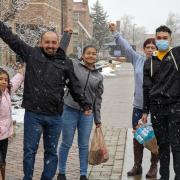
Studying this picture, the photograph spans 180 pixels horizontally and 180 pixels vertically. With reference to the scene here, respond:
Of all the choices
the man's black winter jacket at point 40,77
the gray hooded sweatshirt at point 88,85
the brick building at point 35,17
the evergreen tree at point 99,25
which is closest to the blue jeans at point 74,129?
the gray hooded sweatshirt at point 88,85

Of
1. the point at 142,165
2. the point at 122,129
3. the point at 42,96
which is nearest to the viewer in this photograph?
the point at 42,96

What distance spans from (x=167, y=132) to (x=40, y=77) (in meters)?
1.70

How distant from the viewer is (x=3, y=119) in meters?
5.54

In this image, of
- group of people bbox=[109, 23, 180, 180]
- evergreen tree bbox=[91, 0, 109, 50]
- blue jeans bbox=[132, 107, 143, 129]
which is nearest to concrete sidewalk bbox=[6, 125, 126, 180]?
group of people bbox=[109, 23, 180, 180]

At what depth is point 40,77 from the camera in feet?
17.0

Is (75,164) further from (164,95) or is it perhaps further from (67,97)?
(164,95)

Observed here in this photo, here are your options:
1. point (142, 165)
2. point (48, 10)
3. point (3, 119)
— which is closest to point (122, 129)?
point (142, 165)

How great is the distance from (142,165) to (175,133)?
71.8 inches

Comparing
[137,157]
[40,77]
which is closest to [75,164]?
[137,157]

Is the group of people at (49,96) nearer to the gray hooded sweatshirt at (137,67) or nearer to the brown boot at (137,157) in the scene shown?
the gray hooded sweatshirt at (137,67)

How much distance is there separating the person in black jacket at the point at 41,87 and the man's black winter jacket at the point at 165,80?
42.5 inches

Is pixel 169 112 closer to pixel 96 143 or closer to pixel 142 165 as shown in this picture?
pixel 96 143

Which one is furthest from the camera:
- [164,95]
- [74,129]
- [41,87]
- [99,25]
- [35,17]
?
[99,25]

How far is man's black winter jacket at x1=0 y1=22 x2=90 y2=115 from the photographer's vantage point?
518cm
